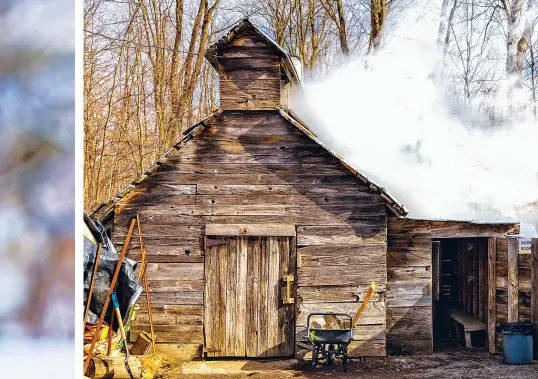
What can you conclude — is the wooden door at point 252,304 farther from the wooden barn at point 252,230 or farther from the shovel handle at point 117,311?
the shovel handle at point 117,311

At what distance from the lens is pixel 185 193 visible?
1162 cm

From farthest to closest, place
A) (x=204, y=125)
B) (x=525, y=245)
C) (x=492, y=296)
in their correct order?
(x=492, y=296) < (x=525, y=245) < (x=204, y=125)

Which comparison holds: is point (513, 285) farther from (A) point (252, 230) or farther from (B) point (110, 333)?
(B) point (110, 333)

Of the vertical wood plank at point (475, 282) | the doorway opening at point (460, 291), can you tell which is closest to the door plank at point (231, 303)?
the doorway opening at point (460, 291)

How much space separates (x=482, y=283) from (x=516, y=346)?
6.97ft

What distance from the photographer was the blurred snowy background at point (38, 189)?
3.49m

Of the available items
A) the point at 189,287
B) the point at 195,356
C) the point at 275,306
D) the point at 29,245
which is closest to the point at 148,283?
the point at 189,287

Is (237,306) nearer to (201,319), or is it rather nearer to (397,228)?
(201,319)

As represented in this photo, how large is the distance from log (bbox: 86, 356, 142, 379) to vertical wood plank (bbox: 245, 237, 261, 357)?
8.18ft

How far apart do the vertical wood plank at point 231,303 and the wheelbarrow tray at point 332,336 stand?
1784mm

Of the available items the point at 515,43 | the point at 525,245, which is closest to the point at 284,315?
the point at 525,245

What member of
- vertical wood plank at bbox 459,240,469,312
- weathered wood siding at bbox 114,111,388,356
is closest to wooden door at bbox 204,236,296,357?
weathered wood siding at bbox 114,111,388,356

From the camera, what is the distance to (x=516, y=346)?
447 inches

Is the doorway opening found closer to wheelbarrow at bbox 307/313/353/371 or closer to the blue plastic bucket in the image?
the blue plastic bucket
